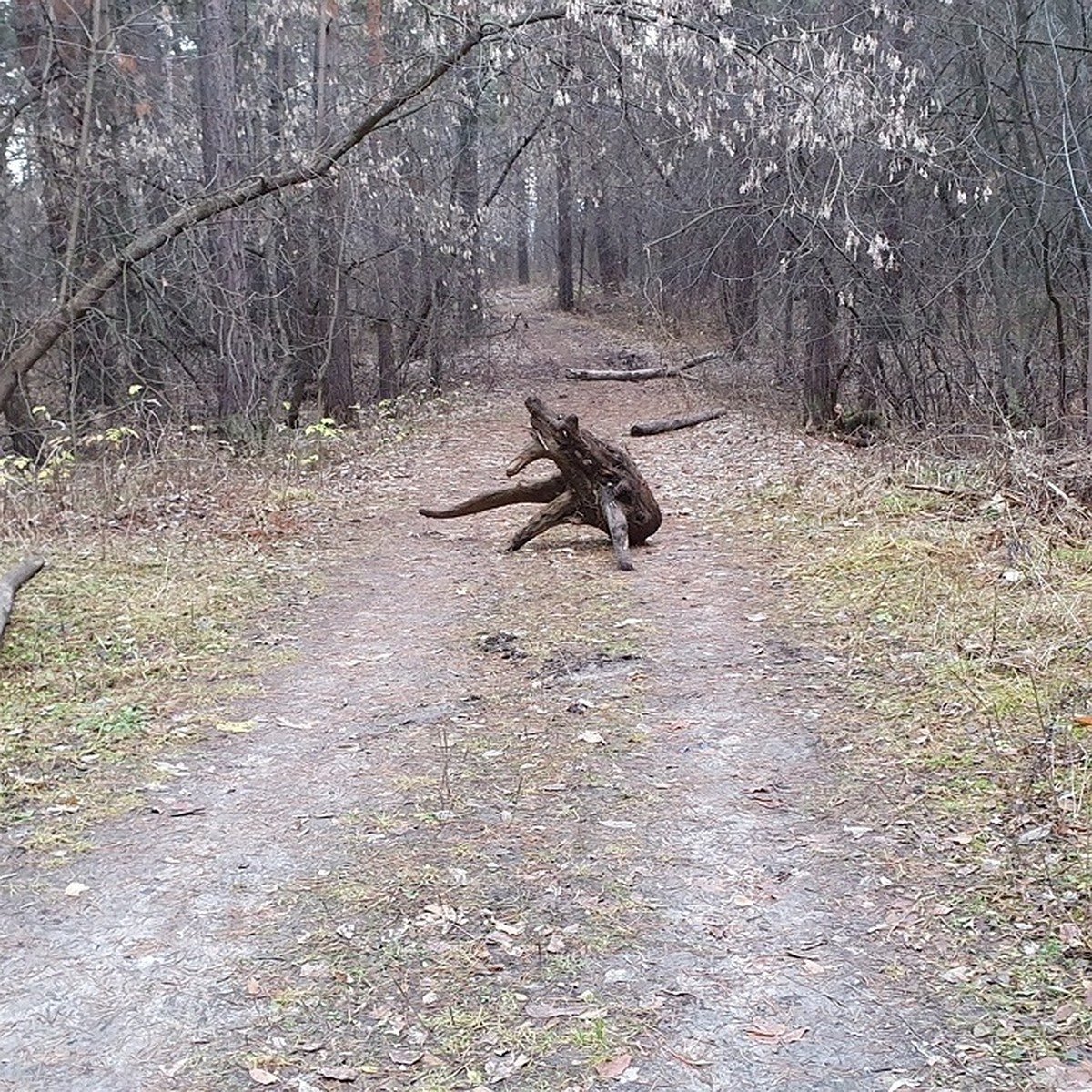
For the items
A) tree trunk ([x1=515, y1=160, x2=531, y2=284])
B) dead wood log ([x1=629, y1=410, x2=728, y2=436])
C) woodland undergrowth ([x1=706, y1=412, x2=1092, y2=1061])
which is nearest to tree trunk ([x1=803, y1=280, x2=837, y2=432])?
dead wood log ([x1=629, y1=410, x2=728, y2=436])

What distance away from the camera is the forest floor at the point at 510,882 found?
317 centimetres

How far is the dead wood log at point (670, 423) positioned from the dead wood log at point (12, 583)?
10002mm

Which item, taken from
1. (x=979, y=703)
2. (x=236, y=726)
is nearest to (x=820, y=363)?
(x=979, y=703)

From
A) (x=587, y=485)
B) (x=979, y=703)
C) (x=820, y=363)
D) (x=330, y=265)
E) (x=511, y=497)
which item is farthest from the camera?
(x=330, y=265)

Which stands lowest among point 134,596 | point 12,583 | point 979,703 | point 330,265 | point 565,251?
point 979,703

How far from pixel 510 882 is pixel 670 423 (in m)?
12.7

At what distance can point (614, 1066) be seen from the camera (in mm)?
3090

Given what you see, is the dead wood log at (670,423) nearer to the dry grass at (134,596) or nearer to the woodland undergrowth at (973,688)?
the dry grass at (134,596)

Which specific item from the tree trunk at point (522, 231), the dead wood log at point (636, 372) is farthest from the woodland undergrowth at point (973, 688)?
the tree trunk at point (522, 231)

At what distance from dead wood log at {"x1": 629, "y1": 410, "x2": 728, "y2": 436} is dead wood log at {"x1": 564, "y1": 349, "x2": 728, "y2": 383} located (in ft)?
9.14

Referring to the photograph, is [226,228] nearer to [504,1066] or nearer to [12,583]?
[12,583]

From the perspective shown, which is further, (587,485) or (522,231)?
(522,231)

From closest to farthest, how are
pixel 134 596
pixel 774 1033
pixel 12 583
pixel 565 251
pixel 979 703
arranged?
pixel 774 1033
pixel 979 703
pixel 12 583
pixel 134 596
pixel 565 251

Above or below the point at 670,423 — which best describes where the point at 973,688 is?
below
